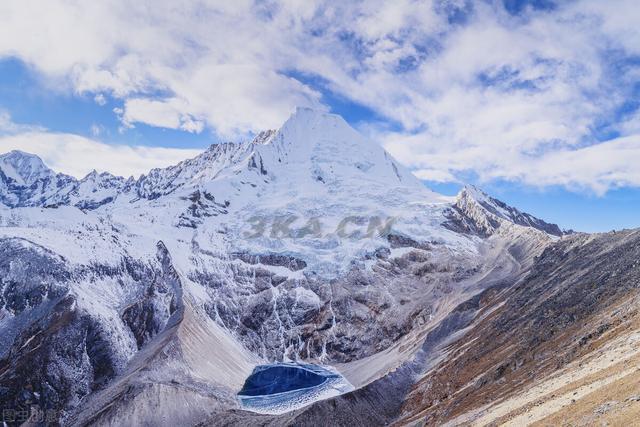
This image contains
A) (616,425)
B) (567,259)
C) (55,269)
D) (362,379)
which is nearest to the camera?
(616,425)

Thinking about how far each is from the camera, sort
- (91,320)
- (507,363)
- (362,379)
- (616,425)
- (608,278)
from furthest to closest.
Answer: (91,320) → (362,379) → (608,278) → (507,363) → (616,425)

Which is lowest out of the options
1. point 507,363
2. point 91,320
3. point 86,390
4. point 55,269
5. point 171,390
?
point 507,363

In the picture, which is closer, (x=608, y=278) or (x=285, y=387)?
(x=608, y=278)

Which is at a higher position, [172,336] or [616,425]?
[172,336]

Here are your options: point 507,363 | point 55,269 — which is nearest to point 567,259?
point 507,363

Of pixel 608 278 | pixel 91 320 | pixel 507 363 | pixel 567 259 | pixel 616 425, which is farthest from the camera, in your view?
pixel 91 320

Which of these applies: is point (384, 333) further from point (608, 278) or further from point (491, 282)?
point (608, 278)

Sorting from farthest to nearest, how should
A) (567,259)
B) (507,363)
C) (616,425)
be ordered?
1. (567,259)
2. (507,363)
3. (616,425)

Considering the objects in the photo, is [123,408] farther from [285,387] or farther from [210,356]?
[285,387]

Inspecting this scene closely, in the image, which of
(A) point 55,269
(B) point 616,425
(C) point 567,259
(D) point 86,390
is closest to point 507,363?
(B) point 616,425
